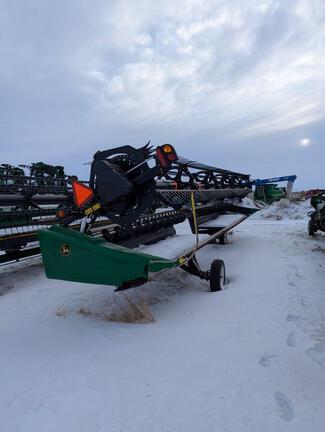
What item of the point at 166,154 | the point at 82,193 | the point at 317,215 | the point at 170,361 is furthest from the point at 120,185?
the point at 317,215

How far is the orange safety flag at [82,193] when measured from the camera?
146 inches

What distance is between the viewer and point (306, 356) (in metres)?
2.47

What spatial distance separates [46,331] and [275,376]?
7.24ft

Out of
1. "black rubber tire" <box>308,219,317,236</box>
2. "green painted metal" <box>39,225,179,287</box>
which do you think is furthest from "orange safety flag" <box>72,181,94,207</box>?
"black rubber tire" <box>308,219,317,236</box>

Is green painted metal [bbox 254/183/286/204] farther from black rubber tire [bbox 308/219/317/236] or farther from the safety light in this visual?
the safety light

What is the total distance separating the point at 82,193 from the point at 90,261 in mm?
1059

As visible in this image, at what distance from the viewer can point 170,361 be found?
2492 mm

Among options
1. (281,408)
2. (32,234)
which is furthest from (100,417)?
(32,234)

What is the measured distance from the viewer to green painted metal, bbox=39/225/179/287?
293 cm

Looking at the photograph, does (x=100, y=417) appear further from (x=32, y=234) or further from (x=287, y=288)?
(x=32, y=234)

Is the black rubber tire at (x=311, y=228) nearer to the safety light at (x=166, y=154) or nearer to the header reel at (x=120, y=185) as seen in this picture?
the header reel at (x=120, y=185)

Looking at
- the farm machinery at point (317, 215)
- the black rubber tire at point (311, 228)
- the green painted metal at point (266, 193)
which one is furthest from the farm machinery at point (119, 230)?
the green painted metal at point (266, 193)

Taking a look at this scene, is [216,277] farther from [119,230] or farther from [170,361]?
[170,361]

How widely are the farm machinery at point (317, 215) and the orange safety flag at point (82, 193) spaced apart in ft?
22.4
